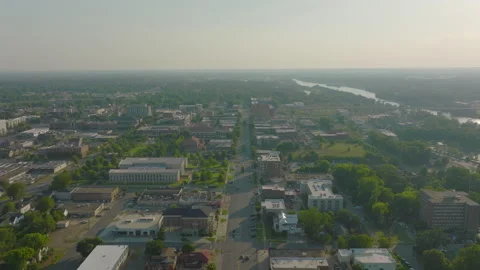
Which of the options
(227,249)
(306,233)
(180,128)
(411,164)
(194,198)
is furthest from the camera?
(180,128)

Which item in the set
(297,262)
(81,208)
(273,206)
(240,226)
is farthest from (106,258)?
(273,206)

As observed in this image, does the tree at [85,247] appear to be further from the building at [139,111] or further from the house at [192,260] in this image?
the building at [139,111]

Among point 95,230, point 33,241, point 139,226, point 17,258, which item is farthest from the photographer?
point 95,230

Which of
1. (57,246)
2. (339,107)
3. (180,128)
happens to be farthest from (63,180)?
(339,107)

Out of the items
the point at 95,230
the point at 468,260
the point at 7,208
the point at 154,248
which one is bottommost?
the point at 95,230

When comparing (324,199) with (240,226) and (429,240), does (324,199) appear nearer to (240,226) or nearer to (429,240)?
(240,226)

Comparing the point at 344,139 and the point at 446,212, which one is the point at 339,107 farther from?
the point at 446,212

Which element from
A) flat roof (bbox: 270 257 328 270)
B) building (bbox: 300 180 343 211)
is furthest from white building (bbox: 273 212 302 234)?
flat roof (bbox: 270 257 328 270)
